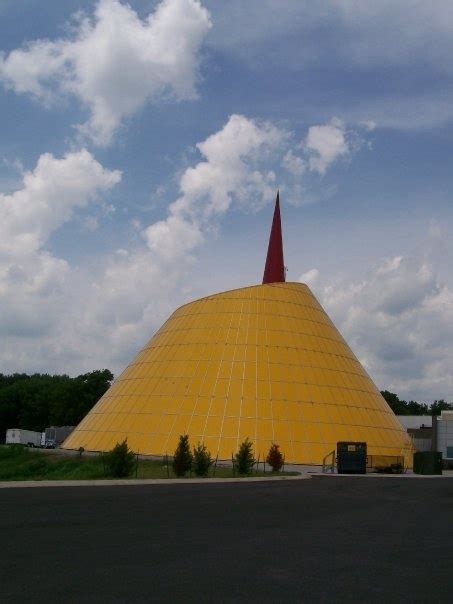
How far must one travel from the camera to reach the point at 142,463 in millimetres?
40031

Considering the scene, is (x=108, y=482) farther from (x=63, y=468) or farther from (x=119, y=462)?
(x=63, y=468)

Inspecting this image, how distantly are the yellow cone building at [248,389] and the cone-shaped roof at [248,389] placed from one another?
7 cm

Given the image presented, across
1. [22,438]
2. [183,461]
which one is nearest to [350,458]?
[183,461]

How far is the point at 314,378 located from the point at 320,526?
107 feet

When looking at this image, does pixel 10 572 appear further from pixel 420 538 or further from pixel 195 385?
pixel 195 385

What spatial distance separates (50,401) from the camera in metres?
117

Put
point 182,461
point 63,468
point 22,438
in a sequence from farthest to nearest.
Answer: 1. point 22,438
2. point 63,468
3. point 182,461

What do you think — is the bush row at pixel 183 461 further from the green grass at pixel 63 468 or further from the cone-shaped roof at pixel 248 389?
the cone-shaped roof at pixel 248 389

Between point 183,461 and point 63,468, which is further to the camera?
point 63,468

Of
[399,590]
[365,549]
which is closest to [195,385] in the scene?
[365,549]

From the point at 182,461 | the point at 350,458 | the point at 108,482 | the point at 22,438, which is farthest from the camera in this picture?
the point at 22,438

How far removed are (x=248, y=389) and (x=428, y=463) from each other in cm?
1261

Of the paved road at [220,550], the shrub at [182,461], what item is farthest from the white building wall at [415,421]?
the paved road at [220,550]

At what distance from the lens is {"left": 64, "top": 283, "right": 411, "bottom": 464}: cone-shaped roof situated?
43.0 metres
